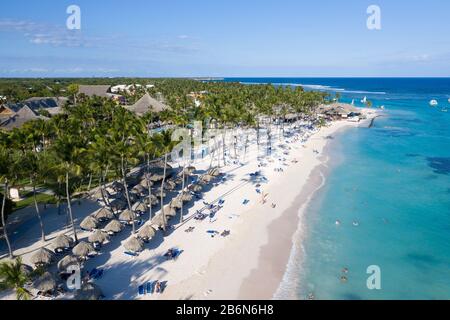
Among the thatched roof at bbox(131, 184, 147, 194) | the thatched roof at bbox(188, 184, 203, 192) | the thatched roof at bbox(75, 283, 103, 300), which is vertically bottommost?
the thatched roof at bbox(75, 283, 103, 300)

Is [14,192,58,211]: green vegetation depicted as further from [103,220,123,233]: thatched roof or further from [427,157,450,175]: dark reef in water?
[427,157,450,175]: dark reef in water

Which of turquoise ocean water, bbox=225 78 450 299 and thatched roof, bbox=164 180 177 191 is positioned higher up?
thatched roof, bbox=164 180 177 191

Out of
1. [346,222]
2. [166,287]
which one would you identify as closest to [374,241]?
[346,222]

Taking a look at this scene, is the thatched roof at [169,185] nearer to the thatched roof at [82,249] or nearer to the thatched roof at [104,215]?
the thatched roof at [104,215]

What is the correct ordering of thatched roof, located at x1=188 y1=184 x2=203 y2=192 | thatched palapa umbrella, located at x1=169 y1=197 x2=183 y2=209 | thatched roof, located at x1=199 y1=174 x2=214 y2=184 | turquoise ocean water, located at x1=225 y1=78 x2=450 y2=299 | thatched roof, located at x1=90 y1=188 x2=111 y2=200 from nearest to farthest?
turquoise ocean water, located at x1=225 y1=78 x2=450 y2=299 < thatched palapa umbrella, located at x1=169 y1=197 x2=183 y2=209 < thatched roof, located at x1=90 y1=188 x2=111 y2=200 < thatched roof, located at x1=188 y1=184 x2=203 y2=192 < thatched roof, located at x1=199 y1=174 x2=214 y2=184

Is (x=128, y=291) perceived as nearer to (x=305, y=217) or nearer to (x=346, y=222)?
(x=305, y=217)

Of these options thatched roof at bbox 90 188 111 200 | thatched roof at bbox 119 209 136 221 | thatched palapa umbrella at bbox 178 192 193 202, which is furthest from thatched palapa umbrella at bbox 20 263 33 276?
thatched palapa umbrella at bbox 178 192 193 202
